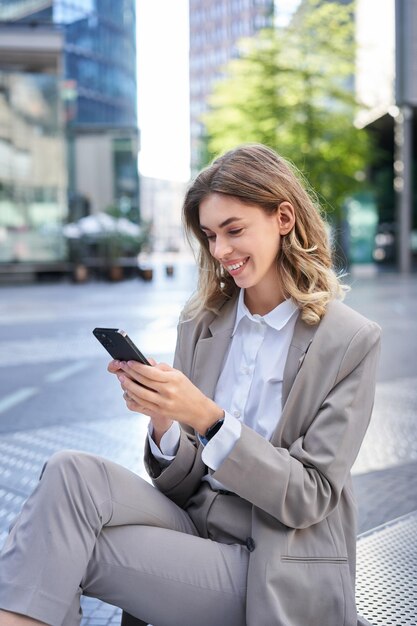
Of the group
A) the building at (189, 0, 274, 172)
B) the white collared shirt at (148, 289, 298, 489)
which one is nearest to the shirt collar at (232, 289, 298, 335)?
the white collared shirt at (148, 289, 298, 489)

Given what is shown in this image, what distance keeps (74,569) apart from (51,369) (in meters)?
6.57

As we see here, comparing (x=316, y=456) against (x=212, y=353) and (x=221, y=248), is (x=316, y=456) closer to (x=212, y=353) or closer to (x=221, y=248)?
(x=212, y=353)

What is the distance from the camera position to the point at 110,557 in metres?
1.94

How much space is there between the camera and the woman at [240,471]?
5.99ft

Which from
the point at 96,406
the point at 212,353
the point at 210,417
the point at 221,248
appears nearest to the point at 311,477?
the point at 210,417

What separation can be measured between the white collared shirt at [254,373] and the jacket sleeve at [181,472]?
29 millimetres

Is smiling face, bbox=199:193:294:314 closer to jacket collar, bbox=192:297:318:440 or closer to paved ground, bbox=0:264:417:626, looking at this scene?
jacket collar, bbox=192:297:318:440

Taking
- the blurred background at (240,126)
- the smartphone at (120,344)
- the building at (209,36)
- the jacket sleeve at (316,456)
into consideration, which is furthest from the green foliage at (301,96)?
the building at (209,36)

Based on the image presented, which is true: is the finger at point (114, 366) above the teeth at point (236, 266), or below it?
below

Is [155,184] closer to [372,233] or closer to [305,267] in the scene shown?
[372,233]

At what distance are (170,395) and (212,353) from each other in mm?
479

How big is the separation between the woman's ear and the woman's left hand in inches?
21.8

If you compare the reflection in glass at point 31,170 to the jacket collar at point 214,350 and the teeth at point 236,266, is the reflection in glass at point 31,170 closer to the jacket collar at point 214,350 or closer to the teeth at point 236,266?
the jacket collar at point 214,350

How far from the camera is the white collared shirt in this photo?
211 centimetres
